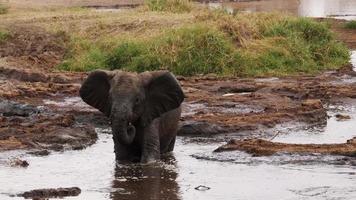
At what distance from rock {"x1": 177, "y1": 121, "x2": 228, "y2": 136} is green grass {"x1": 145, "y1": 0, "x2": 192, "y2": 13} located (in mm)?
13971

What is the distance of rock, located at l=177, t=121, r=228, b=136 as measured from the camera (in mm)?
16328

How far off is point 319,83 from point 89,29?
7.57 m

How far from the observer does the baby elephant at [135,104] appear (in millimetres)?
12391

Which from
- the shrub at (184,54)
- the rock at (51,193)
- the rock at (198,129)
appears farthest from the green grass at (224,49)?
the rock at (51,193)

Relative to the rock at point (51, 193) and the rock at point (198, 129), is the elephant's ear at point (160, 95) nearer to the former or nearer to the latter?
the rock at point (51, 193)

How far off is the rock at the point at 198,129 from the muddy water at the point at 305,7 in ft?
98.7

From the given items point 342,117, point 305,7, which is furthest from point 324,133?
point 305,7

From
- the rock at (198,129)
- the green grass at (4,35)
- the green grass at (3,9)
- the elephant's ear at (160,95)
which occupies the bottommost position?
the rock at (198,129)

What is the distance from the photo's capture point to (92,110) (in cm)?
1819

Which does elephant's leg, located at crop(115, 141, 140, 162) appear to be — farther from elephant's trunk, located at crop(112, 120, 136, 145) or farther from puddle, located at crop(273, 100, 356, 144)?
puddle, located at crop(273, 100, 356, 144)

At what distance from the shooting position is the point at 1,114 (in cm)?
1738

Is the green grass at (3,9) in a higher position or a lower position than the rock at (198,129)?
higher

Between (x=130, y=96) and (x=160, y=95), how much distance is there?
68 centimetres

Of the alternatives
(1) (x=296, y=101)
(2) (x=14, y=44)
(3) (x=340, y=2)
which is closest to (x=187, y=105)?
(1) (x=296, y=101)
